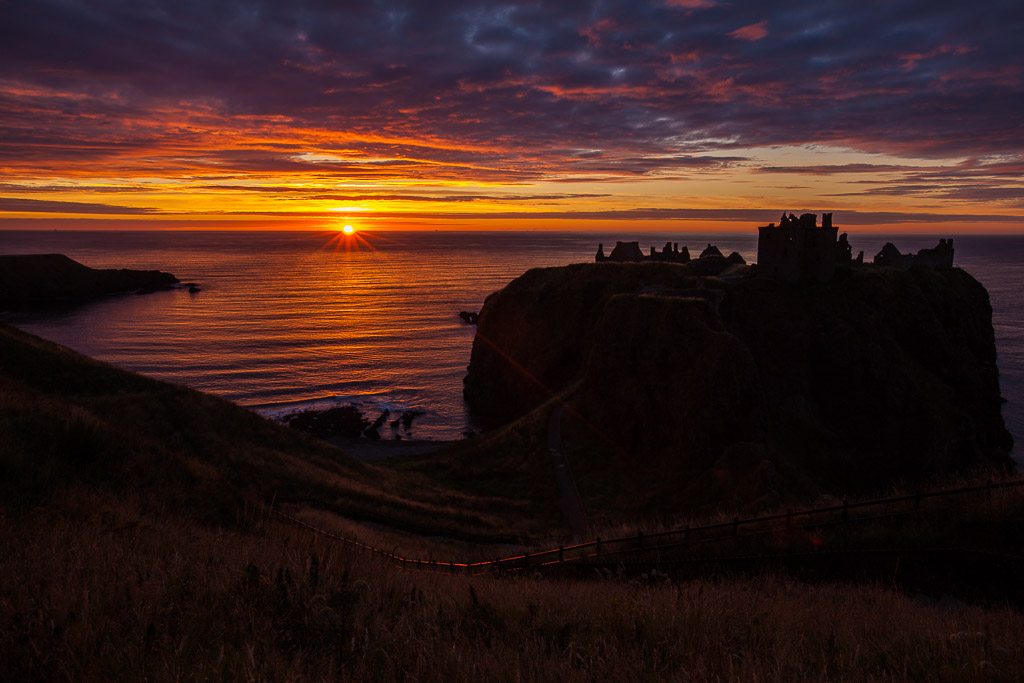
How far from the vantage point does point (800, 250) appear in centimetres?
4666

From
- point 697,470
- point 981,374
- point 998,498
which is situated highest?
point 998,498

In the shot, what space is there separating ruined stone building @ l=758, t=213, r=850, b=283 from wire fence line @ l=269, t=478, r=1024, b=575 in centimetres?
3860

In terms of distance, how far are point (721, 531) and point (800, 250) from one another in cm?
4039

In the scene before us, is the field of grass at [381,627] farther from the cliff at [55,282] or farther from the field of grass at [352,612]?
the cliff at [55,282]

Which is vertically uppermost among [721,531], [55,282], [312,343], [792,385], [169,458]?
[55,282]

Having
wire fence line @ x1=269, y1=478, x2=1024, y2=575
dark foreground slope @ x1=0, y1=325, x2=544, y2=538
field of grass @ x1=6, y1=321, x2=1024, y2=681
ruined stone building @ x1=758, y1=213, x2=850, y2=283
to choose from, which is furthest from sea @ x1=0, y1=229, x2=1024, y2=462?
field of grass @ x1=6, y1=321, x2=1024, y2=681

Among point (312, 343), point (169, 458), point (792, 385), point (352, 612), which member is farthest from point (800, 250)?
point (312, 343)

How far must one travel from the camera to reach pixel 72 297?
431ft

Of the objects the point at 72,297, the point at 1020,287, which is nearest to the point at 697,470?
the point at 72,297

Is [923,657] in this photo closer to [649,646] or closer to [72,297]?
[649,646]

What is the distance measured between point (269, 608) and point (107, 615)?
1.51 meters

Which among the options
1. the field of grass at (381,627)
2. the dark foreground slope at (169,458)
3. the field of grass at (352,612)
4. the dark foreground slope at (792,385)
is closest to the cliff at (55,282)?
the dark foreground slope at (169,458)

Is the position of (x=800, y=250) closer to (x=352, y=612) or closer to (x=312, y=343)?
(x=352, y=612)

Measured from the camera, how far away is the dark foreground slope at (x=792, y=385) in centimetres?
3512
